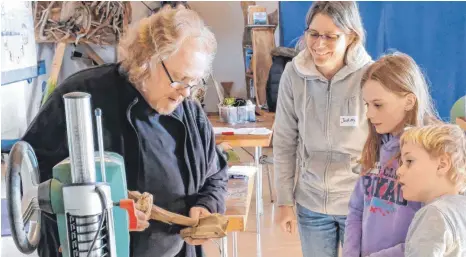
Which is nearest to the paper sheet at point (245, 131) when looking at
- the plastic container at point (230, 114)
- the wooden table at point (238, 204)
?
the plastic container at point (230, 114)

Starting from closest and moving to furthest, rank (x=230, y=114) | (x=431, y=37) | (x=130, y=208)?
(x=130, y=208), (x=230, y=114), (x=431, y=37)

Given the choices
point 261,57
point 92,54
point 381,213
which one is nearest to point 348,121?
point 381,213

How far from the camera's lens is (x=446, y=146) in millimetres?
1052

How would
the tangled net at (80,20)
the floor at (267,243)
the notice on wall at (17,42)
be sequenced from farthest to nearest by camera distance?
the tangled net at (80,20)
the notice on wall at (17,42)
the floor at (267,243)

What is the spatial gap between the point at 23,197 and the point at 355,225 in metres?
0.85

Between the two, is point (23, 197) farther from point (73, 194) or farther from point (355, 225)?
point (355, 225)

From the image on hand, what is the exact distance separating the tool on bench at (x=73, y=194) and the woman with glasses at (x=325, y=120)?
0.90 metres

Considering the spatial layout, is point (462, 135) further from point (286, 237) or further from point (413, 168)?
point (286, 237)

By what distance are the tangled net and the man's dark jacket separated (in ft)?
11.2

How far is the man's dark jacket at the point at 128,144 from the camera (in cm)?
102

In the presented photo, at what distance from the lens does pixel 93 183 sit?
0.53 m

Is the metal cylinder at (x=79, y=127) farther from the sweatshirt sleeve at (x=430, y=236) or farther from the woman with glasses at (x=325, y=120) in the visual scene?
the woman with glasses at (x=325, y=120)

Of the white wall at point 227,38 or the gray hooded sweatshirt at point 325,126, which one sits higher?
the white wall at point 227,38

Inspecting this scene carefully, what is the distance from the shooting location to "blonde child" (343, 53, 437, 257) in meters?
1.12
